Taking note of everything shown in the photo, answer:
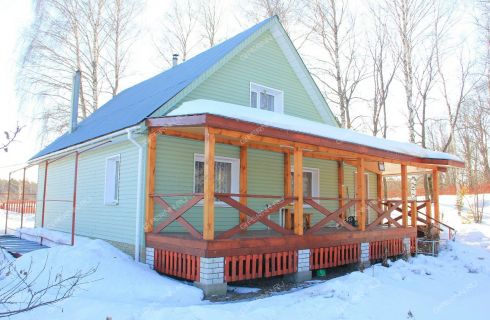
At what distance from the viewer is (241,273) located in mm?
7434

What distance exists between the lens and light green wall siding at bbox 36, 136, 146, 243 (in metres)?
9.10

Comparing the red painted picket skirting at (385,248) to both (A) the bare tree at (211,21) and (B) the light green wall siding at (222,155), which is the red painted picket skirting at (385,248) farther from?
(A) the bare tree at (211,21)

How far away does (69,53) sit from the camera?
2272 centimetres

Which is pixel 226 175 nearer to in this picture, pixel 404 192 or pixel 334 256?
pixel 334 256

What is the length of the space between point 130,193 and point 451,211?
19727mm

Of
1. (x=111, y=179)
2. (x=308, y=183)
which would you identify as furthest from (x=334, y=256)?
(x=111, y=179)

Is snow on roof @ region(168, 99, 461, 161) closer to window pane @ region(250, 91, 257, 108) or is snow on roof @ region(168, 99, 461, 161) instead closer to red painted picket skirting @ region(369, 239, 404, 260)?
red painted picket skirting @ region(369, 239, 404, 260)

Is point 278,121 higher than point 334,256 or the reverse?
higher

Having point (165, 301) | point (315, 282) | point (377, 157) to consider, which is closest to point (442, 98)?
point (377, 157)

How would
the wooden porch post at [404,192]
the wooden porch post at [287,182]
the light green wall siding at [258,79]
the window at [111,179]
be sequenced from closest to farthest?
the window at [111,179] < the light green wall siding at [258,79] < the wooden porch post at [287,182] < the wooden porch post at [404,192]

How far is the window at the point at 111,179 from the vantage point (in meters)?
10.2

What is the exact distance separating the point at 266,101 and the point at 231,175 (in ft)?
10.1

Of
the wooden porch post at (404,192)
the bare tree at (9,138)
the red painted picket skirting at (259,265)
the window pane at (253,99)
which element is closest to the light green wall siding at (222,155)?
the window pane at (253,99)

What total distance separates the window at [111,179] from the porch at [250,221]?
174 cm
